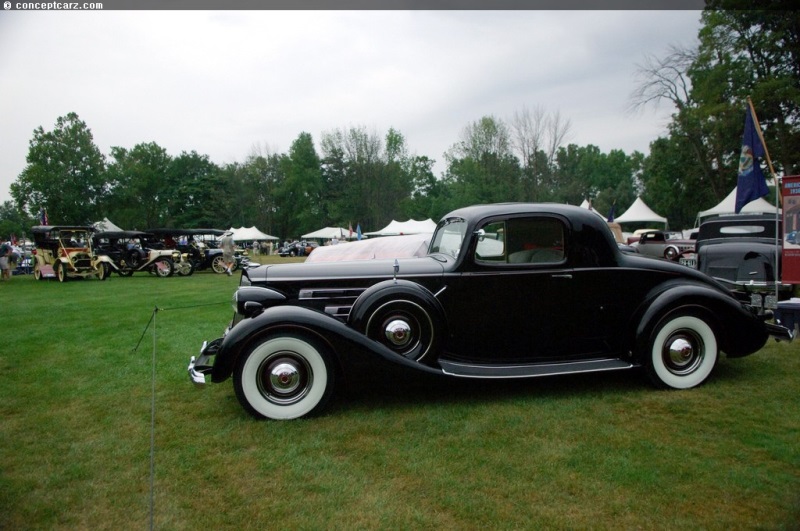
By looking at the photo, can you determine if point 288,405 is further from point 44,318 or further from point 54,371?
point 44,318

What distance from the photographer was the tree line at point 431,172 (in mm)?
23594

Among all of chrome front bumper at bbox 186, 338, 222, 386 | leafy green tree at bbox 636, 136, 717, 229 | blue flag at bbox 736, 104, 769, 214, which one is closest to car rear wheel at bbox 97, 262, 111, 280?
chrome front bumper at bbox 186, 338, 222, 386

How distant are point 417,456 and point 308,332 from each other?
1.31 m

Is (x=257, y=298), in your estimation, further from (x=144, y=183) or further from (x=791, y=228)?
(x=144, y=183)

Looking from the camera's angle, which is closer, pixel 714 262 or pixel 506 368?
pixel 506 368

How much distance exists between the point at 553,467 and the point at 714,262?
7.72m

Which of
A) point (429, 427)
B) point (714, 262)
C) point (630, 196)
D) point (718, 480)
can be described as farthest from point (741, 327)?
point (630, 196)

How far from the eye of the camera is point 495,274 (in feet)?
14.4

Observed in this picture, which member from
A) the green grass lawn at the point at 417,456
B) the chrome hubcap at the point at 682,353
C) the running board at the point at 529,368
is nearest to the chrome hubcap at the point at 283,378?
the green grass lawn at the point at 417,456

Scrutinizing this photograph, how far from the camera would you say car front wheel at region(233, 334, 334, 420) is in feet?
12.6

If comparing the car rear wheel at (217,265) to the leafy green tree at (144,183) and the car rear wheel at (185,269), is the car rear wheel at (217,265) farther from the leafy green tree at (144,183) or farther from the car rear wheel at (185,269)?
the leafy green tree at (144,183)

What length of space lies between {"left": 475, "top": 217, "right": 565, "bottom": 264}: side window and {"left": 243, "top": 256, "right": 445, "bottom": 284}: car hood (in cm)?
47

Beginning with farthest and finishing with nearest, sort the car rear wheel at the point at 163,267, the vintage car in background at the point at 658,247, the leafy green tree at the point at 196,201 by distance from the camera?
1. the leafy green tree at the point at 196,201
2. the car rear wheel at the point at 163,267
3. the vintage car in background at the point at 658,247

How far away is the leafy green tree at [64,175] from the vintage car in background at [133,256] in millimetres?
6594
